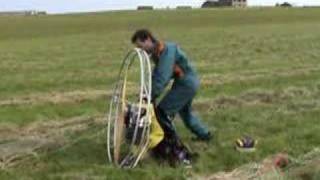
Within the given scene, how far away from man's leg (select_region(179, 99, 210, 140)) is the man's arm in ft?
3.27

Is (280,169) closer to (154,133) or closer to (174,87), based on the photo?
(154,133)

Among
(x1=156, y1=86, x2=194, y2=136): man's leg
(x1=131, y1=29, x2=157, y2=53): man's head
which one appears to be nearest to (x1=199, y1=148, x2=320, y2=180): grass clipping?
(x1=156, y1=86, x2=194, y2=136): man's leg

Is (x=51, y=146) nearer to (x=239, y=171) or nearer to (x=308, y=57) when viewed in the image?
(x=239, y=171)

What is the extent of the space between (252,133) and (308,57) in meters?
14.8

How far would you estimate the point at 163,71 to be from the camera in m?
9.75

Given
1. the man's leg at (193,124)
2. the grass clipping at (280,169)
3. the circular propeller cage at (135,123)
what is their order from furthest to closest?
the man's leg at (193,124) < the circular propeller cage at (135,123) < the grass clipping at (280,169)

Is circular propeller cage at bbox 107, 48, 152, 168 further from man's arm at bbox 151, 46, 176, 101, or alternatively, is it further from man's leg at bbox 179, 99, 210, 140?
man's leg at bbox 179, 99, 210, 140

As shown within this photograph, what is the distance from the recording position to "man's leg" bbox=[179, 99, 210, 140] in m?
10.9

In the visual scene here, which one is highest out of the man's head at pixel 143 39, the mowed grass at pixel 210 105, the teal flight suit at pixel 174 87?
the man's head at pixel 143 39

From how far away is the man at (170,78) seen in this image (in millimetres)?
9719

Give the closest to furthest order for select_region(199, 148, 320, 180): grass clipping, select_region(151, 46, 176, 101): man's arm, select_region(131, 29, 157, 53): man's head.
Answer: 1. select_region(199, 148, 320, 180): grass clipping
2. select_region(131, 29, 157, 53): man's head
3. select_region(151, 46, 176, 101): man's arm

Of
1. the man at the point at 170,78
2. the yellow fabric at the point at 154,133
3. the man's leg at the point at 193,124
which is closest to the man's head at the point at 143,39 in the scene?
the man at the point at 170,78

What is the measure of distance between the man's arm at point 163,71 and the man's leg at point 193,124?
1.00 meters

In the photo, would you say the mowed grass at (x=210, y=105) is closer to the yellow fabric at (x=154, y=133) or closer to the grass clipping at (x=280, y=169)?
the yellow fabric at (x=154, y=133)
